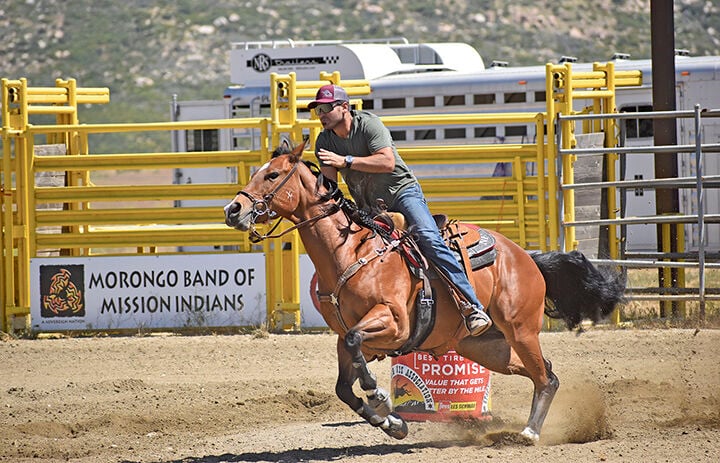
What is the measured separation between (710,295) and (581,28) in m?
46.9

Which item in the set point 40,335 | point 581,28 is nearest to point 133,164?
point 40,335

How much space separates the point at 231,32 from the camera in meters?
58.8

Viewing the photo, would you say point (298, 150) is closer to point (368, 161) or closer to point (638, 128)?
point (368, 161)

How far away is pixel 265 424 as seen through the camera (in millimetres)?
9000

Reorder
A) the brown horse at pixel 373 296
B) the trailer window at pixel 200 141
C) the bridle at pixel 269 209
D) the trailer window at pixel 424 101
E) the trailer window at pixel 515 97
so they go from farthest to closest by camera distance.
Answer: the trailer window at pixel 200 141
the trailer window at pixel 424 101
the trailer window at pixel 515 97
the brown horse at pixel 373 296
the bridle at pixel 269 209

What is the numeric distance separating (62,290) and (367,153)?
6.75m

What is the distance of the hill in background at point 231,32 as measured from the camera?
5412cm

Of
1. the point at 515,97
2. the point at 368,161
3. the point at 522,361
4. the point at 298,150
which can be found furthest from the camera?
the point at 515,97

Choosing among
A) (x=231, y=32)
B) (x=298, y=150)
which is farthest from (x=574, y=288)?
(x=231, y=32)

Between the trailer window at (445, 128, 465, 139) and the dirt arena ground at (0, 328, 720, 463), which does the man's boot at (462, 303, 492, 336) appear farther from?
the trailer window at (445, 128, 465, 139)

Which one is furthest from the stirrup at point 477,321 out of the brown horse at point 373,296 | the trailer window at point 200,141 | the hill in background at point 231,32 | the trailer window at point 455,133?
the hill in background at point 231,32

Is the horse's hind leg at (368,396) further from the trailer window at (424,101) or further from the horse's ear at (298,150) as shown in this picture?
the trailer window at (424,101)

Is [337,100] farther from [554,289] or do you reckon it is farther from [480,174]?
[480,174]

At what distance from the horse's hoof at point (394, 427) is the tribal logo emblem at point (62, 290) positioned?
6.69 meters
